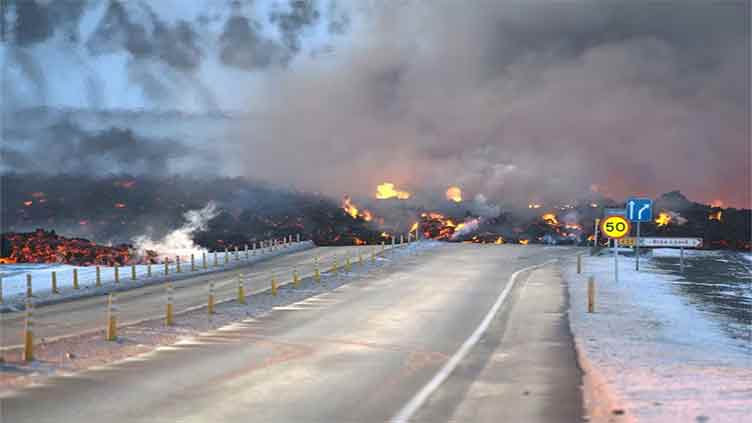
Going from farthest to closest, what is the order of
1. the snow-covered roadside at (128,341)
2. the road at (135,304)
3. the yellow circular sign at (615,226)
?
the yellow circular sign at (615,226), the road at (135,304), the snow-covered roadside at (128,341)

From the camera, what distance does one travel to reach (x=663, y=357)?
13477 mm

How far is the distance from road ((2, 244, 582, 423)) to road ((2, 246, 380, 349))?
13.8ft

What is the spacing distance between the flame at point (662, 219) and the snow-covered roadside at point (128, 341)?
11659 centimetres

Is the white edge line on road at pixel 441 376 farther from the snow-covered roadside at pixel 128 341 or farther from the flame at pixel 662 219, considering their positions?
the flame at pixel 662 219

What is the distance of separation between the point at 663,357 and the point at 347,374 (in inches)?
235

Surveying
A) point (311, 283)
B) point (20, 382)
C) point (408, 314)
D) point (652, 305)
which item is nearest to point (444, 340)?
point (408, 314)

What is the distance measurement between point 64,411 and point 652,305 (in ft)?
60.8

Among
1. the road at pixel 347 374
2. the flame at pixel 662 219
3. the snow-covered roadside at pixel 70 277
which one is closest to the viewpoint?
the road at pixel 347 374

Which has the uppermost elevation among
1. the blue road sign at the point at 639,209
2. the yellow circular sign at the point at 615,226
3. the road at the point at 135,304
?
the blue road sign at the point at 639,209

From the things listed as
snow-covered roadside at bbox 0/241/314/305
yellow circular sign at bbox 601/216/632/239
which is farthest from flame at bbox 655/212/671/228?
yellow circular sign at bbox 601/216/632/239

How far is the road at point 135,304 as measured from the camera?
18.7 m

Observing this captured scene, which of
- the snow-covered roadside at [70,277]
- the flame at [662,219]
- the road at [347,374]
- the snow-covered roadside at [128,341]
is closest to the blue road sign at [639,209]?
the road at [347,374]

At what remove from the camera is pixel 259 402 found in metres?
9.90

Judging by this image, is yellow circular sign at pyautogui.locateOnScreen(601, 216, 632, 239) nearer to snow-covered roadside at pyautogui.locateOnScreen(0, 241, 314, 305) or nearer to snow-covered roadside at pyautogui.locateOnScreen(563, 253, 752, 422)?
snow-covered roadside at pyautogui.locateOnScreen(563, 253, 752, 422)
